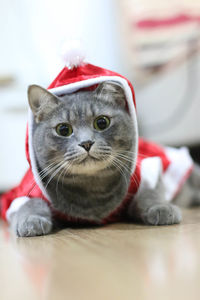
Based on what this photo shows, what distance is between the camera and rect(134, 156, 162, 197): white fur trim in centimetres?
133

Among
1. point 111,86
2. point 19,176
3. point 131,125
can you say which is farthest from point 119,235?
point 19,176

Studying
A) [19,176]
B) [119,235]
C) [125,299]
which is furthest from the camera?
[19,176]

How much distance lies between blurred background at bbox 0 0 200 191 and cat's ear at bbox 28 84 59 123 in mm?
1344

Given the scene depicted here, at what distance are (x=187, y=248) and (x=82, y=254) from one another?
0.80 feet

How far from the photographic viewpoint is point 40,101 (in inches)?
47.4

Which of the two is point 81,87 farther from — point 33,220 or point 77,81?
point 33,220

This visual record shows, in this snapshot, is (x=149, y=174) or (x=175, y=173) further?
(x=175, y=173)

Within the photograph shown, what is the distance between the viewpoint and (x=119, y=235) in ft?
3.50

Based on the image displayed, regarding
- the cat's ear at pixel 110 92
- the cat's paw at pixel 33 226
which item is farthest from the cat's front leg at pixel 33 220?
the cat's ear at pixel 110 92

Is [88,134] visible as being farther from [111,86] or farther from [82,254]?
[82,254]

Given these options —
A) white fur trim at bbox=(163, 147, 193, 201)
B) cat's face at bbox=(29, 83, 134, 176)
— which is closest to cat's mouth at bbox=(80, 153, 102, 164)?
cat's face at bbox=(29, 83, 134, 176)

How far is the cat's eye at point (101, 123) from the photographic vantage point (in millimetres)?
1159

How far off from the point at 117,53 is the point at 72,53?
1.51 metres

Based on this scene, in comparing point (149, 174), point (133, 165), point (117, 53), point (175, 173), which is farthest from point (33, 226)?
point (117, 53)
